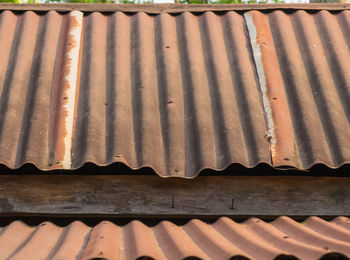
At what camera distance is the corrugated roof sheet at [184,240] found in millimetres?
3189

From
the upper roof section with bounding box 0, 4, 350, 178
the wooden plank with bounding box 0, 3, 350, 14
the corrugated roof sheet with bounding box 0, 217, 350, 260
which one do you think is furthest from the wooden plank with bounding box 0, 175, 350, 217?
the wooden plank with bounding box 0, 3, 350, 14

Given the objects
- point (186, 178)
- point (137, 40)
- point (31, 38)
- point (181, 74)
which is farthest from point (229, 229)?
point (31, 38)

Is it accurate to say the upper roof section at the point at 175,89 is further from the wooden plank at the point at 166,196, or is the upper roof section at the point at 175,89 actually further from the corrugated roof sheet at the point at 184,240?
the corrugated roof sheet at the point at 184,240

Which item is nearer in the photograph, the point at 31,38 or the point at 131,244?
the point at 131,244

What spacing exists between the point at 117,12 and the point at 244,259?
349 cm

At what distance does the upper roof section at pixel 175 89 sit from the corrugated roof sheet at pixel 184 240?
0.56 m

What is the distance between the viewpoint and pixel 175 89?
500 centimetres

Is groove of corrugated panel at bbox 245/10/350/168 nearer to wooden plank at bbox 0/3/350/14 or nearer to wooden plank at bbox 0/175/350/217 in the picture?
wooden plank at bbox 0/3/350/14

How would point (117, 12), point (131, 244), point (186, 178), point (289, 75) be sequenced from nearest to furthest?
point (131, 244), point (186, 178), point (289, 75), point (117, 12)

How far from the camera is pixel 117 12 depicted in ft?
19.7

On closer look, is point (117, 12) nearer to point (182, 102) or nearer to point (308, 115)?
point (182, 102)

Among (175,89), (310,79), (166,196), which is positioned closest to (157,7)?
(175,89)

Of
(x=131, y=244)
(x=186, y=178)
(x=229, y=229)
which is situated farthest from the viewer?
(x=186, y=178)

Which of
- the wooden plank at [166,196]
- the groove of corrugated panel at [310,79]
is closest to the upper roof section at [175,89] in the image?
the groove of corrugated panel at [310,79]
